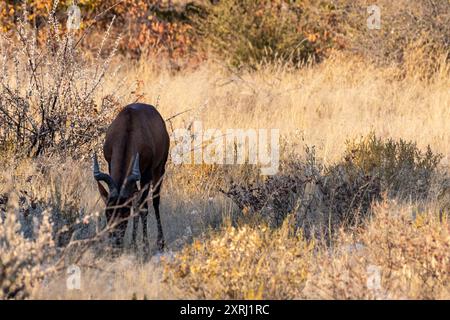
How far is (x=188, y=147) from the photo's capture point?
10195 millimetres

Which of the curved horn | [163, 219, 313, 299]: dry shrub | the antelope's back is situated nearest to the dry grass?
[163, 219, 313, 299]: dry shrub

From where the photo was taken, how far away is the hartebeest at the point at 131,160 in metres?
6.99

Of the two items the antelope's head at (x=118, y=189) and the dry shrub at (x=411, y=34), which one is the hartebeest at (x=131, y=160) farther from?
the dry shrub at (x=411, y=34)

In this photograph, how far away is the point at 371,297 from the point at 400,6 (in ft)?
35.5

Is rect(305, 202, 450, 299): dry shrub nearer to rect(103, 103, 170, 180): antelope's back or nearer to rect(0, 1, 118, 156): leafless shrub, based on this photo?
rect(103, 103, 170, 180): antelope's back

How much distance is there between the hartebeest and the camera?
6992 millimetres

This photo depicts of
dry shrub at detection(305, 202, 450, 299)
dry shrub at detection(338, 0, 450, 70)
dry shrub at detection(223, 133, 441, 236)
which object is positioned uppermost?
dry shrub at detection(338, 0, 450, 70)

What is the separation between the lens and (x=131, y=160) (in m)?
7.29

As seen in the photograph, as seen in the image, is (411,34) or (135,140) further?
(411,34)

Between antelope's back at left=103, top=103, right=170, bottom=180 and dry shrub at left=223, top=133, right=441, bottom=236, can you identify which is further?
dry shrub at left=223, top=133, right=441, bottom=236

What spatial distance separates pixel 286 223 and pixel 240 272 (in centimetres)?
136

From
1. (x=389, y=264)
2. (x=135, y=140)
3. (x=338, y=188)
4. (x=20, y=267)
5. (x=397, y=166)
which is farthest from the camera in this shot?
(x=397, y=166)

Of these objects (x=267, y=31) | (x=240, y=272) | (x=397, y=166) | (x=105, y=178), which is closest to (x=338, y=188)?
(x=397, y=166)

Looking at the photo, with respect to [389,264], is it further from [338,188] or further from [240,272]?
[338,188]
